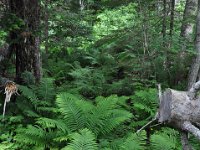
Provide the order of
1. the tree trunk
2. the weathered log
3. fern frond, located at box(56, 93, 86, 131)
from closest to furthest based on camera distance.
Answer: the weathered log
fern frond, located at box(56, 93, 86, 131)
the tree trunk

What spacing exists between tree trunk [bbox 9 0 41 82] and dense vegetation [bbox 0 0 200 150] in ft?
0.60

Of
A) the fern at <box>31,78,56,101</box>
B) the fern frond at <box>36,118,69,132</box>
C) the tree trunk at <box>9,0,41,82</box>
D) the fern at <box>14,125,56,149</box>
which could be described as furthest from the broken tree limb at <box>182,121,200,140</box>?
the tree trunk at <box>9,0,41,82</box>

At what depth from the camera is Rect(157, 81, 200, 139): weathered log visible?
148 inches

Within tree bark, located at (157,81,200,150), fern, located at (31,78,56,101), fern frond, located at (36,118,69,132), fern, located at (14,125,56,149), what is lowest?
fern, located at (14,125,56,149)

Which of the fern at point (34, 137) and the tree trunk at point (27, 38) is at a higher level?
the tree trunk at point (27, 38)

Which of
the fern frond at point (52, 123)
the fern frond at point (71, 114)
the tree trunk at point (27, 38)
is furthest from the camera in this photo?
the tree trunk at point (27, 38)

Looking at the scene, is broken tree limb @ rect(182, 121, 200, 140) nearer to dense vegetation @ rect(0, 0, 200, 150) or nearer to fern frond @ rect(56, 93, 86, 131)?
dense vegetation @ rect(0, 0, 200, 150)

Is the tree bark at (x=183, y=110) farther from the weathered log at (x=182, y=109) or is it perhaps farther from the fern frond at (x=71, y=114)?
the fern frond at (x=71, y=114)

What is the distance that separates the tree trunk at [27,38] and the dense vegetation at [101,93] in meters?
0.18

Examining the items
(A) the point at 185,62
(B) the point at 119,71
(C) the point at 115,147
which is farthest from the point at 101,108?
(B) the point at 119,71

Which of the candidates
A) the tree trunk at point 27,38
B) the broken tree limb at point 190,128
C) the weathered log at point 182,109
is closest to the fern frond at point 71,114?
the tree trunk at point 27,38

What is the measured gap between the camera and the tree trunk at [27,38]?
675 cm

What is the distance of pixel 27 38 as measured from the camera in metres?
6.96

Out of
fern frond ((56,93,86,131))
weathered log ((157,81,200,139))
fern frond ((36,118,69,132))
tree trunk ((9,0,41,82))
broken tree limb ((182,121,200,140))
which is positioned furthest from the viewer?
tree trunk ((9,0,41,82))
